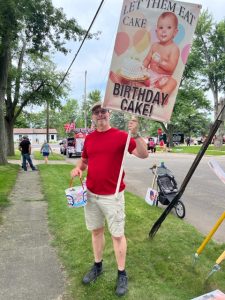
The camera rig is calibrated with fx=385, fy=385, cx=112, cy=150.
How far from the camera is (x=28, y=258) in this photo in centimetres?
527

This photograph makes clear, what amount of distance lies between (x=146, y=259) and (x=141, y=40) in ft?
9.09

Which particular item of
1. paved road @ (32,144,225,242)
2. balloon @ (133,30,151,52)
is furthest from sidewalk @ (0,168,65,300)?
paved road @ (32,144,225,242)

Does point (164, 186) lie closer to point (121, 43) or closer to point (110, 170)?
point (110, 170)

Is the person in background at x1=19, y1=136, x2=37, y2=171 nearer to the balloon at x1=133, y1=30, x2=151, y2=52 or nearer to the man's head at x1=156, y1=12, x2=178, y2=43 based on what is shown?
the balloon at x1=133, y1=30, x2=151, y2=52

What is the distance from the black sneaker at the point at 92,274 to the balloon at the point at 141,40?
2.56 meters

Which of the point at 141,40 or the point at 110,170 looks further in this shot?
the point at 141,40

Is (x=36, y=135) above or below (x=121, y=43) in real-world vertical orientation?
below

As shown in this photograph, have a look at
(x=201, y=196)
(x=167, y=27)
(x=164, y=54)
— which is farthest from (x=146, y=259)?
(x=201, y=196)

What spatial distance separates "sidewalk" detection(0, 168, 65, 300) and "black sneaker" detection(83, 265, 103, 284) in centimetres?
27

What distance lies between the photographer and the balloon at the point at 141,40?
4316 mm

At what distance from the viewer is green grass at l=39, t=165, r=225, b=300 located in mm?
4141

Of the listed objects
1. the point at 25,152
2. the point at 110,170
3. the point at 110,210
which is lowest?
the point at 25,152

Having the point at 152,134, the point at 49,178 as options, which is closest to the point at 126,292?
the point at 49,178

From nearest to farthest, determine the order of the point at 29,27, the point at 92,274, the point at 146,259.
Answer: the point at 92,274 → the point at 146,259 → the point at 29,27
